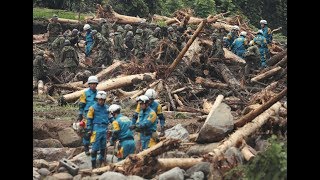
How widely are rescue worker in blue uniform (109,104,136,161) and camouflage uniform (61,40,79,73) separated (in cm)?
274

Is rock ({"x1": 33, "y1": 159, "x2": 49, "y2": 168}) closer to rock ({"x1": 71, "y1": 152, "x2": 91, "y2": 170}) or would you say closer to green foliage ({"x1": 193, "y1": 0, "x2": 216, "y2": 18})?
rock ({"x1": 71, "y1": 152, "x2": 91, "y2": 170})

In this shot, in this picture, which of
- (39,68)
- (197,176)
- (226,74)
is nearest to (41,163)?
(39,68)

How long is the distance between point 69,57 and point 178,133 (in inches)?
142

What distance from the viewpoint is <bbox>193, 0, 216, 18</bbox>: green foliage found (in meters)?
16.1

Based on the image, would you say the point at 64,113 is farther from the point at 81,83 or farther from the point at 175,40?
the point at 175,40

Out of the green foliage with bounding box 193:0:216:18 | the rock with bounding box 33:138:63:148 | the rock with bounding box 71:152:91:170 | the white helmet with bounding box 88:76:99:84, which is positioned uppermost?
the green foliage with bounding box 193:0:216:18

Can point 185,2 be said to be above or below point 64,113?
above

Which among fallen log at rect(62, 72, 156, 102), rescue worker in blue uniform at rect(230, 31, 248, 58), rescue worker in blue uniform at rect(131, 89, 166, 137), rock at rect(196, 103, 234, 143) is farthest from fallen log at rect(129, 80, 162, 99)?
rescue worker in blue uniform at rect(230, 31, 248, 58)

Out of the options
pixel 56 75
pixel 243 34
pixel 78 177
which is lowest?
pixel 78 177

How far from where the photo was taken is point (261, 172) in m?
13.3

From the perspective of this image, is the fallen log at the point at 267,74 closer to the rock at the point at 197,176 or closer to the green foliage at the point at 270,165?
the green foliage at the point at 270,165
